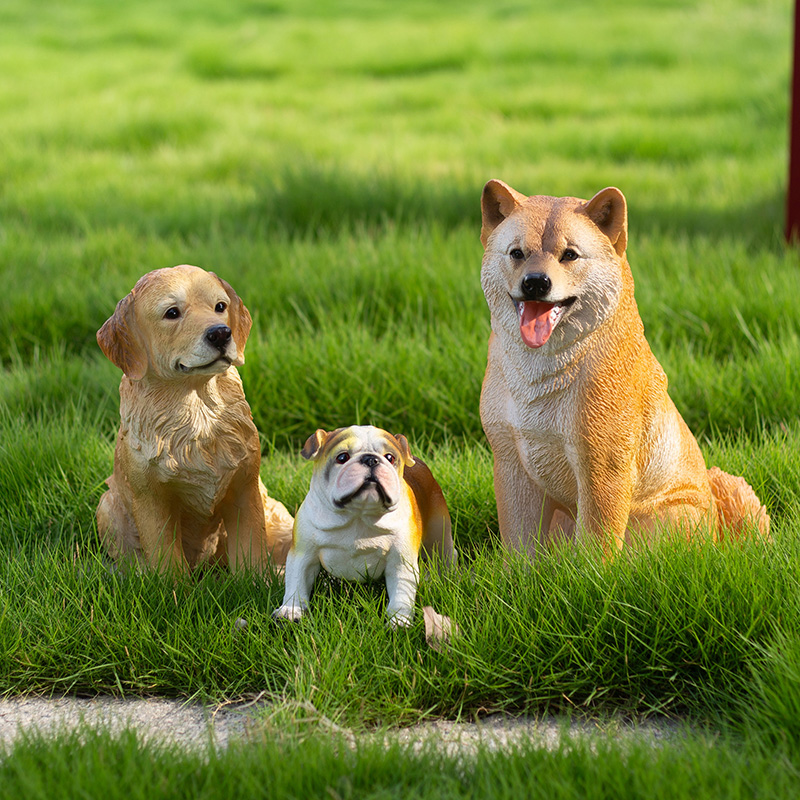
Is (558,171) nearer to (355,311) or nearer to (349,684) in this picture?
(355,311)

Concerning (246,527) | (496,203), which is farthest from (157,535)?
(496,203)

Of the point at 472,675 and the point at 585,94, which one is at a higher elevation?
the point at 585,94

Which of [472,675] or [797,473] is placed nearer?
[472,675]

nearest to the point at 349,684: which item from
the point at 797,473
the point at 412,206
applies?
the point at 797,473

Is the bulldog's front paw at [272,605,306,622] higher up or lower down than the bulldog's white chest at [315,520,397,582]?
lower down

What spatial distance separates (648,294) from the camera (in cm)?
479

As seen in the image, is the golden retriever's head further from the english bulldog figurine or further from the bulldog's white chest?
the bulldog's white chest

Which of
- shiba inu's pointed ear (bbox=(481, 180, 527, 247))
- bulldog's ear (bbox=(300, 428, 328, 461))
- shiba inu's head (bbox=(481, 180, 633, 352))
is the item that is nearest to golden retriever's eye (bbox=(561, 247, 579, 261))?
shiba inu's head (bbox=(481, 180, 633, 352))

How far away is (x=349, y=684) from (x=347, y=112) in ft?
27.9

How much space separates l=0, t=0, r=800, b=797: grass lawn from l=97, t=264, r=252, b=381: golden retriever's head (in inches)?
26.1

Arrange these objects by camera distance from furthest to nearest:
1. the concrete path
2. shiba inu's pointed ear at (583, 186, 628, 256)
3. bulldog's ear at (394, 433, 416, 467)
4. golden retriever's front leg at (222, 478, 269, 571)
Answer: golden retriever's front leg at (222, 478, 269, 571) < bulldog's ear at (394, 433, 416, 467) < shiba inu's pointed ear at (583, 186, 628, 256) < the concrete path

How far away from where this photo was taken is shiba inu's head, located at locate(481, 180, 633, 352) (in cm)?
250

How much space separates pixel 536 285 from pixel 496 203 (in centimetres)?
39

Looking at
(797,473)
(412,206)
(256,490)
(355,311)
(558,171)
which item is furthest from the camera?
(558,171)
